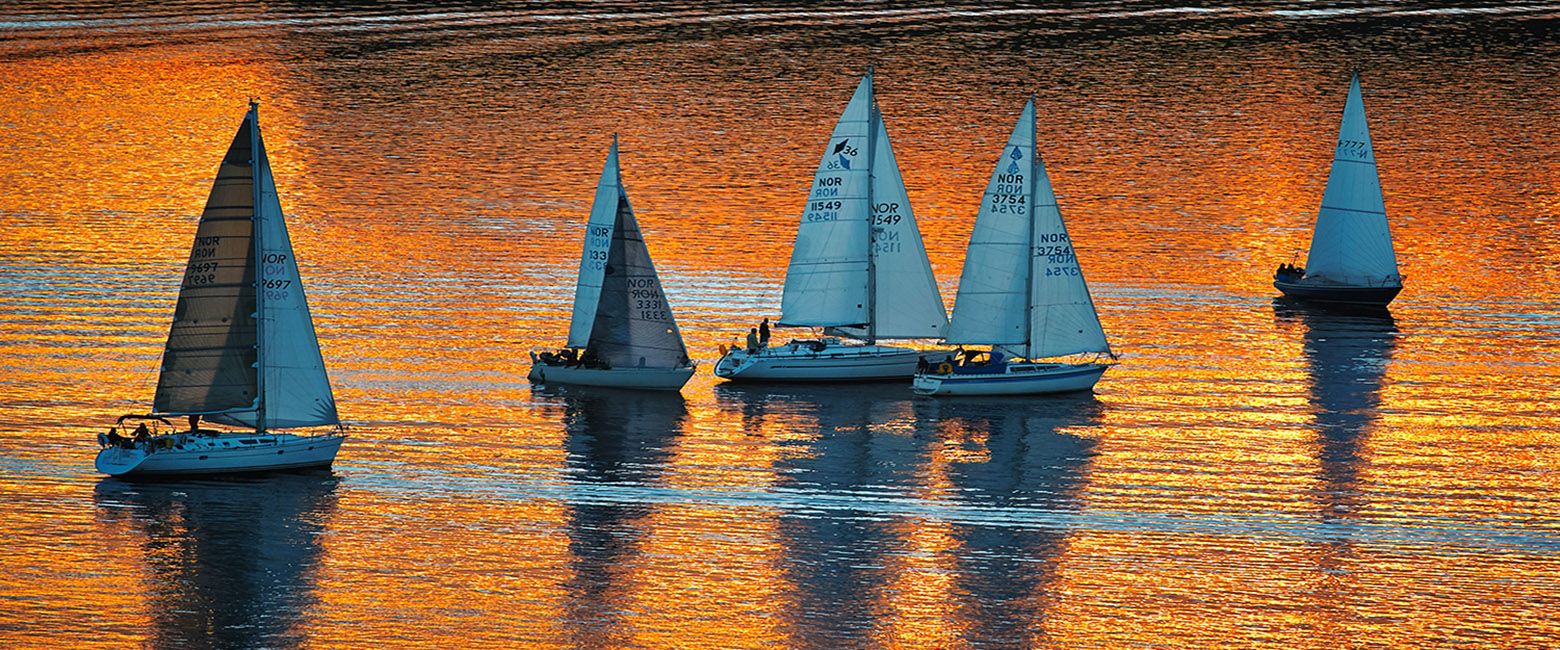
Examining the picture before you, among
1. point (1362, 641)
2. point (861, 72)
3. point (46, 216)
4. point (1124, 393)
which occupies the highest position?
point (861, 72)

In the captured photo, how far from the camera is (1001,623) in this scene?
6216cm

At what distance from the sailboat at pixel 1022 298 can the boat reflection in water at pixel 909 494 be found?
1.02 m

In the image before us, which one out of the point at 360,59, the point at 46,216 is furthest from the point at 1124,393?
the point at 360,59

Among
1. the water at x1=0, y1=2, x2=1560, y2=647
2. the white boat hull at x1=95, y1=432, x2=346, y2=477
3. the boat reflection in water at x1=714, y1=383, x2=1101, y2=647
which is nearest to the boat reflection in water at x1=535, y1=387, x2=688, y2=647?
the water at x1=0, y1=2, x2=1560, y2=647

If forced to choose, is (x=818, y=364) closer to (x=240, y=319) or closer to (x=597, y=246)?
(x=597, y=246)

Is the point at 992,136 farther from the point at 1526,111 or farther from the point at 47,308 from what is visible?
the point at 47,308

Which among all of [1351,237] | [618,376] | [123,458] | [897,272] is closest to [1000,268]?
[897,272]

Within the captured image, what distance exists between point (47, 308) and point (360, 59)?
94122 millimetres

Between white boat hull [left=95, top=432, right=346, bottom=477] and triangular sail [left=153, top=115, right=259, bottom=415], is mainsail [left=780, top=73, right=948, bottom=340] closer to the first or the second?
white boat hull [left=95, top=432, right=346, bottom=477]

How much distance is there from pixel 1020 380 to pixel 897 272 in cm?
675

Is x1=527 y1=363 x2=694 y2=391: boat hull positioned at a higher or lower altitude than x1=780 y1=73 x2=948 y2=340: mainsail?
lower

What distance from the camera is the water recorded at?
63.5 m

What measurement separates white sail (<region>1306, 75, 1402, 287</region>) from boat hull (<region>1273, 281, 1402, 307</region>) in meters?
0.66

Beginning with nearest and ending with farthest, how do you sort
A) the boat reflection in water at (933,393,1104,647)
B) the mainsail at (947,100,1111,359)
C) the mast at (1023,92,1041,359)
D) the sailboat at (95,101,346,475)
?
the boat reflection in water at (933,393,1104,647), the sailboat at (95,101,346,475), the mast at (1023,92,1041,359), the mainsail at (947,100,1111,359)
